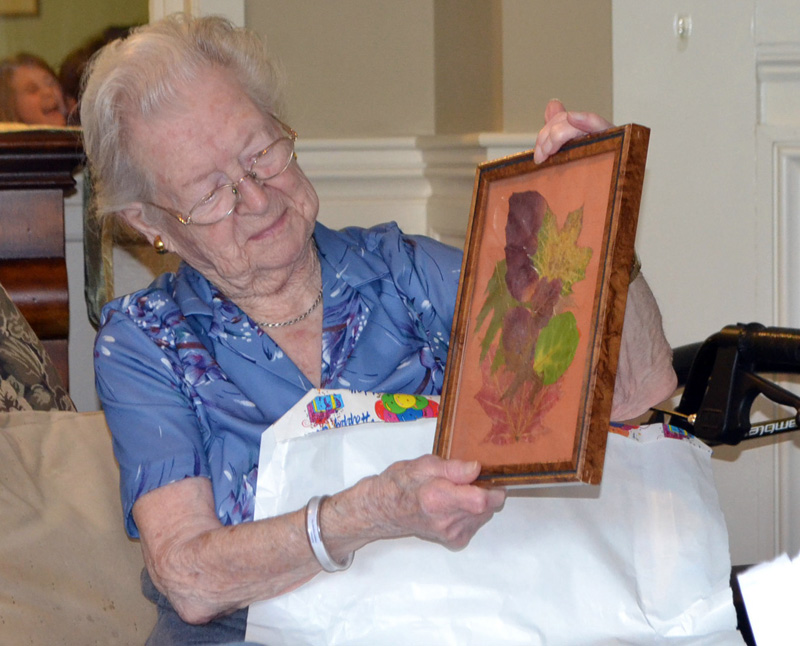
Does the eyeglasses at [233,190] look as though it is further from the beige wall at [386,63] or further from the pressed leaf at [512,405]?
the beige wall at [386,63]

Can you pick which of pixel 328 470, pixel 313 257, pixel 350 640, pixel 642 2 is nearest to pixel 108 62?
pixel 313 257

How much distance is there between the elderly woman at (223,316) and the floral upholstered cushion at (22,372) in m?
0.20

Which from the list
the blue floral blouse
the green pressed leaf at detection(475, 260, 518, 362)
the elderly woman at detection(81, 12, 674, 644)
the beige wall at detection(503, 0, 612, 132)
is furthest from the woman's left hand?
the beige wall at detection(503, 0, 612, 132)

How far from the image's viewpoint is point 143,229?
1.45 m

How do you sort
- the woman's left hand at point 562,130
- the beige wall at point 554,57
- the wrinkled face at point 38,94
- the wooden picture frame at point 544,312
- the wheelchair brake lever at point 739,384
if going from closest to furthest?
the wooden picture frame at point 544,312, the woman's left hand at point 562,130, the wheelchair brake lever at point 739,384, the beige wall at point 554,57, the wrinkled face at point 38,94

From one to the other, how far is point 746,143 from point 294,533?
1244mm

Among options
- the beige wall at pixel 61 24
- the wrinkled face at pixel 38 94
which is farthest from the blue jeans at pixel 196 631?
the beige wall at pixel 61 24

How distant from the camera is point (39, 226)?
201 centimetres

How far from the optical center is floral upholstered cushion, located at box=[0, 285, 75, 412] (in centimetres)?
148

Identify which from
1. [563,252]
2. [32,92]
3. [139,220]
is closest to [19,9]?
[32,92]

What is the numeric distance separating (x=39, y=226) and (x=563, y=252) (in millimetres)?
1362

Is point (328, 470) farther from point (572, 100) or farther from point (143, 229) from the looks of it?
point (572, 100)

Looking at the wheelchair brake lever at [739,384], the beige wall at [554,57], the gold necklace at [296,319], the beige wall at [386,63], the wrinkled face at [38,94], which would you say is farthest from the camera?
the wrinkled face at [38,94]

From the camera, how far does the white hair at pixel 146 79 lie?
51.4 inches
